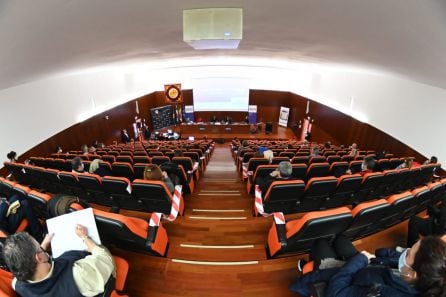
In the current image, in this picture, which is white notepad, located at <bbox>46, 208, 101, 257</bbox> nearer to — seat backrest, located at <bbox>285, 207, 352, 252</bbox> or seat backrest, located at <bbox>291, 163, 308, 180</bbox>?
seat backrest, located at <bbox>285, 207, 352, 252</bbox>

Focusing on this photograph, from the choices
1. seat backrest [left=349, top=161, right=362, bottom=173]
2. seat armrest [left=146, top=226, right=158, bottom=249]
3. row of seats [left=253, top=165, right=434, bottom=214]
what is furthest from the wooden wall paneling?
seat armrest [left=146, top=226, right=158, bottom=249]

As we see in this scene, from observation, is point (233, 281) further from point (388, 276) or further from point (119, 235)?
point (388, 276)

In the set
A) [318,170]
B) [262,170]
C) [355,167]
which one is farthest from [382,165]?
[262,170]

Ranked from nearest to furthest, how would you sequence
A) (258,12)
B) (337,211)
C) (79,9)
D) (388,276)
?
(388,276)
(337,211)
(79,9)
(258,12)

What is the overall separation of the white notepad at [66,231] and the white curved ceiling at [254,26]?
224 cm

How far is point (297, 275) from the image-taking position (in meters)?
2.46

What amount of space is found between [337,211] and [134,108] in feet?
52.0

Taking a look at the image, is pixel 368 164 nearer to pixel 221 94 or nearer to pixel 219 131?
pixel 219 131

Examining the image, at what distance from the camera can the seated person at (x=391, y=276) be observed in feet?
4.23

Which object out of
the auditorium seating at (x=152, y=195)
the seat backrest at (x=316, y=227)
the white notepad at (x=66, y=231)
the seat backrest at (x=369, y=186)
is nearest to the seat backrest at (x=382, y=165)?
the seat backrest at (x=369, y=186)

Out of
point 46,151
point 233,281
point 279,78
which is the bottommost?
point 46,151

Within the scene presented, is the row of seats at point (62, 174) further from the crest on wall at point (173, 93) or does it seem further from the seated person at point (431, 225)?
the crest on wall at point (173, 93)

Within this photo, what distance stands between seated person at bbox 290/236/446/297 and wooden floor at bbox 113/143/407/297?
0.66 m

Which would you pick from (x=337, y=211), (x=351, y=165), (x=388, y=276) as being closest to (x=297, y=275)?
(x=337, y=211)
